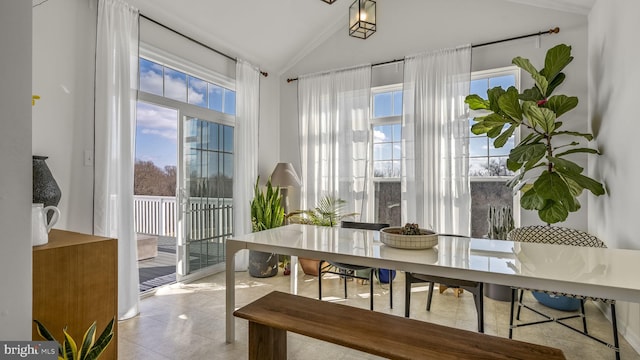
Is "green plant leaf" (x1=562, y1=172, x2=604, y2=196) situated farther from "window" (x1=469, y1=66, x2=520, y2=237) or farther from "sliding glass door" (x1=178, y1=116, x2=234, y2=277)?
"sliding glass door" (x1=178, y1=116, x2=234, y2=277)

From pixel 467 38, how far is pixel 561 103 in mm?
1405

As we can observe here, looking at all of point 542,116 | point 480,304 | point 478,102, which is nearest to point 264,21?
point 478,102

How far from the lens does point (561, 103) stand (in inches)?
105

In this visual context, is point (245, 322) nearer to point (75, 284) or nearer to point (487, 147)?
point (75, 284)

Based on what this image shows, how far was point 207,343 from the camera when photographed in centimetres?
220

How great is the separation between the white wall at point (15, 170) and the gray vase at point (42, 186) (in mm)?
1419

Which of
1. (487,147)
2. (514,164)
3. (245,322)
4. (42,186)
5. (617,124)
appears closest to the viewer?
(42,186)

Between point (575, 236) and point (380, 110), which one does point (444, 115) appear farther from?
point (575, 236)

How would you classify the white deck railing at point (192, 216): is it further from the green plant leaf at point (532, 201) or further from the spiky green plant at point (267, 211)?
the green plant leaf at point (532, 201)

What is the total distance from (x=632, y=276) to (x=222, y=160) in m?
3.72

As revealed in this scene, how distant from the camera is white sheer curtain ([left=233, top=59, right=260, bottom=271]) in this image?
3.99m

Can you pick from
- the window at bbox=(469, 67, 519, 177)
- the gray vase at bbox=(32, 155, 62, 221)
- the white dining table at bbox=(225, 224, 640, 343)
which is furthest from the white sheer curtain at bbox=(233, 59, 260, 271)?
the window at bbox=(469, 67, 519, 177)

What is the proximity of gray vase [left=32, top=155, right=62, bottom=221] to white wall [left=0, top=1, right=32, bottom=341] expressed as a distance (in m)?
1.42

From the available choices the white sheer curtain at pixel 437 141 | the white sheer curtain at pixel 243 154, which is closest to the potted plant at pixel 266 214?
the white sheer curtain at pixel 243 154
